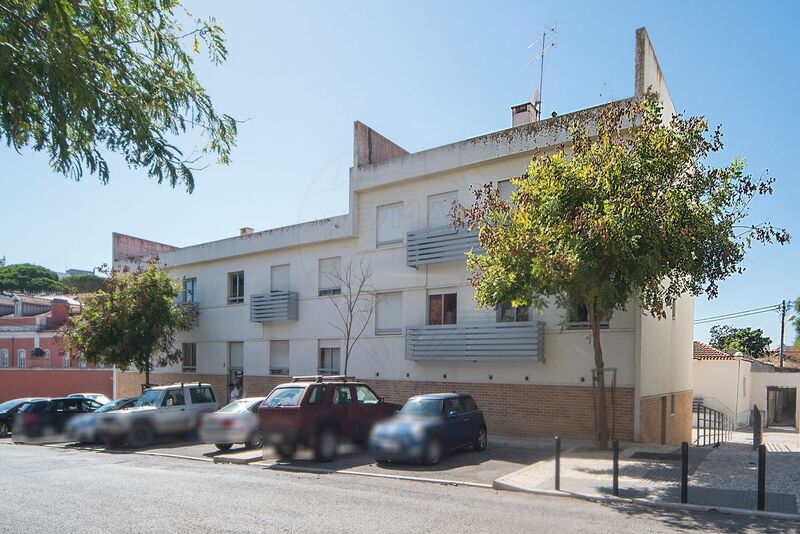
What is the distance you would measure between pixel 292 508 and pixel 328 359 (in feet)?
44.8

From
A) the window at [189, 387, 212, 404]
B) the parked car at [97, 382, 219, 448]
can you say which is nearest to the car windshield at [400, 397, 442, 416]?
the parked car at [97, 382, 219, 448]

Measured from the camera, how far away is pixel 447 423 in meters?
13.1

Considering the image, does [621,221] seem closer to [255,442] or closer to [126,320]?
[255,442]

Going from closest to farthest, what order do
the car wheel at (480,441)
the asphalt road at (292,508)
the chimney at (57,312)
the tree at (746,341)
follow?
1. the asphalt road at (292,508)
2. the car wheel at (480,441)
3. the chimney at (57,312)
4. the tree at (746,341)

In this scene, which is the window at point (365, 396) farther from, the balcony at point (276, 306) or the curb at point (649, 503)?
the balcony at point (276, 306)

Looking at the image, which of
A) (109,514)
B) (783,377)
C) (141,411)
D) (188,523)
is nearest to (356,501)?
(188,523)

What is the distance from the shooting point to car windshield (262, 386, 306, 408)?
13.8m

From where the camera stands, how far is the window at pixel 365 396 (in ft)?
48.9

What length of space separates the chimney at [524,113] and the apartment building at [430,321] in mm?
47

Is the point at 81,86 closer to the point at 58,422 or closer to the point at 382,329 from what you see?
the point at 382,329

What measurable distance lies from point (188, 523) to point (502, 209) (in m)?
9.38

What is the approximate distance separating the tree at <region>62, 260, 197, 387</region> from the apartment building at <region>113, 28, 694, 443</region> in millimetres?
2370

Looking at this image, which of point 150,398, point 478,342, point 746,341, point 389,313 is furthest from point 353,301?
→ point 746,341

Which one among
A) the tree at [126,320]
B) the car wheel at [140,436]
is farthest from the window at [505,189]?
the tree at [126,320]
